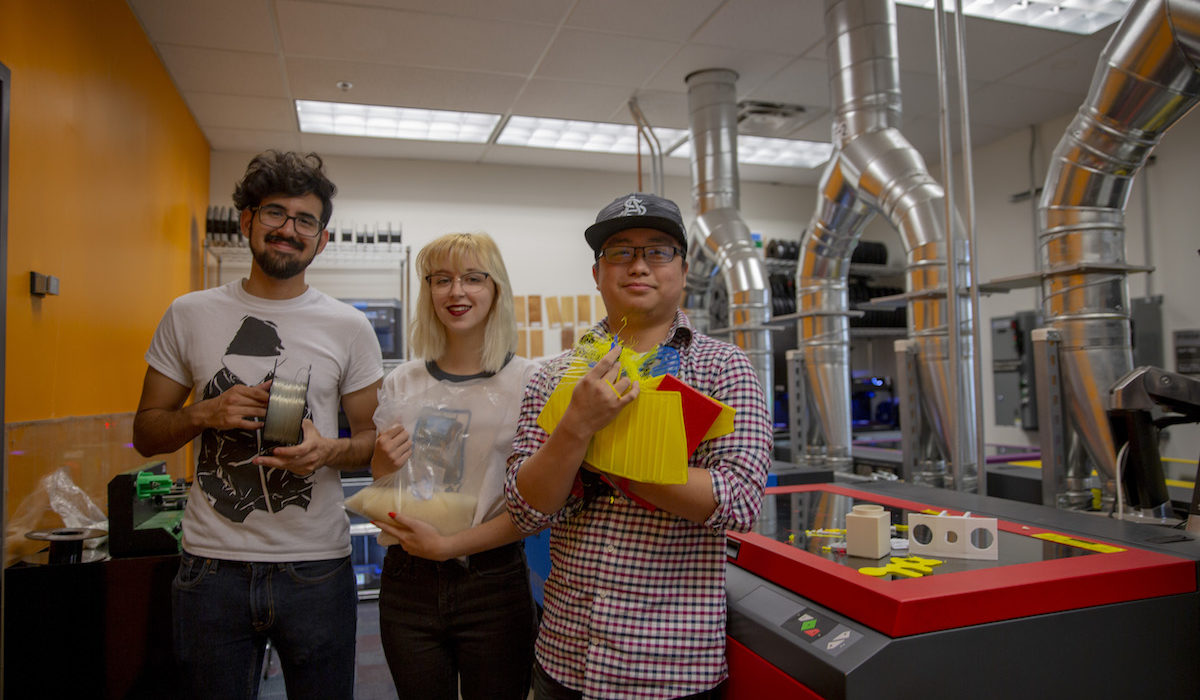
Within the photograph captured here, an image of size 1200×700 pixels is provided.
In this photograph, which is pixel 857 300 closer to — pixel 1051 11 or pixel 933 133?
pixel 933 133

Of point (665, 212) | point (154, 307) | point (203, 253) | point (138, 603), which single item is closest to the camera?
point (665, 212)

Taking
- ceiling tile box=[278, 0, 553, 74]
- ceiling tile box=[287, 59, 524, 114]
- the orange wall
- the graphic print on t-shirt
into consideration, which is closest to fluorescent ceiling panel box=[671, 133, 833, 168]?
ceiling tile box=[287, 59, 524, 114]

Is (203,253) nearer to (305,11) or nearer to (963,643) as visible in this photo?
(305,11)

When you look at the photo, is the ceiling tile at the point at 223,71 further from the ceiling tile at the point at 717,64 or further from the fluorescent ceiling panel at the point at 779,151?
the fluorescent ceiling panel at the point at 779,151

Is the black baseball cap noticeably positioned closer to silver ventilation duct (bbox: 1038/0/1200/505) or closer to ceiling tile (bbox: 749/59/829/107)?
silver ventilation duct (bbox: 1038/0/1200/505)

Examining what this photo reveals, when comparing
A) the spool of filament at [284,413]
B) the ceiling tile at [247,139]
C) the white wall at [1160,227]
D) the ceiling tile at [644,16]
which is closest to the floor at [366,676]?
the spool of filament at [284,413]

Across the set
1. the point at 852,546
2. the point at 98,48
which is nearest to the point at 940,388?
the point at 852,546

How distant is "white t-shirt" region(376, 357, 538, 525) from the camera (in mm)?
1286

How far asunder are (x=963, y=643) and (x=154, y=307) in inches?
154

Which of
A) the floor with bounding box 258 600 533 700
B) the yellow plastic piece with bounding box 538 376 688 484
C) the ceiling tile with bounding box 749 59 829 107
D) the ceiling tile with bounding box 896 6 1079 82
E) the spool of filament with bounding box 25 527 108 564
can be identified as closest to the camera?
the yellow plastic piece with bounding box 538 376 688 484

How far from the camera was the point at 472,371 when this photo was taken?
1.43m

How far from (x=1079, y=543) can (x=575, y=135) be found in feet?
14.8

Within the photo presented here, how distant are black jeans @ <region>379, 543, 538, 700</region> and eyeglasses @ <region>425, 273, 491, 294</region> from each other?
0.50m

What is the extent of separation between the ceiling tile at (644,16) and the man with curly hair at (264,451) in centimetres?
230
